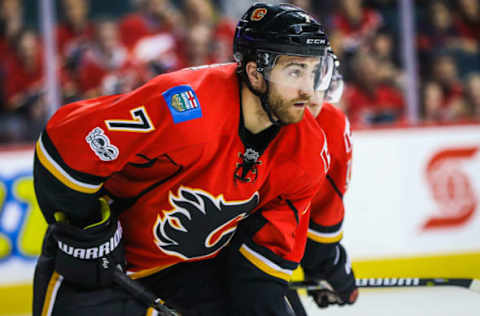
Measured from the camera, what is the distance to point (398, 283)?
7.50 ft

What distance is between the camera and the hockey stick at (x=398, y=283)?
2287mm

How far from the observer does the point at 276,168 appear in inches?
70.8

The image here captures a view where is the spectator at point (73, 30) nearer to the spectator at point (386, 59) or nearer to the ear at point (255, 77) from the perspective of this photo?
the spectator at point (386, 59)

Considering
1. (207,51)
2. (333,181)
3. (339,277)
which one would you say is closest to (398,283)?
(339,277)

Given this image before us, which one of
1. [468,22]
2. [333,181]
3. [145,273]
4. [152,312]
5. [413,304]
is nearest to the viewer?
[152,312]

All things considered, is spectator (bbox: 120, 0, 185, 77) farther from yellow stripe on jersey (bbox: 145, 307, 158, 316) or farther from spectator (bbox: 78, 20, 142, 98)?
yellow stripe on jersey (bbox: 145, 307, 158, 316)

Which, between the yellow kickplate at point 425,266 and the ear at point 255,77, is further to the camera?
the yellow kickplate at point 425,266

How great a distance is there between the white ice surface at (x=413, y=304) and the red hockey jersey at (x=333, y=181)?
2.76 feet

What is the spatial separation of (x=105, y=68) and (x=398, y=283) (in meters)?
2.09

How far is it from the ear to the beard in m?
0.04

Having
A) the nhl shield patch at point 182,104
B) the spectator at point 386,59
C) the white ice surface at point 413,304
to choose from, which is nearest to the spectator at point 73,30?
the spectator at point 386,59

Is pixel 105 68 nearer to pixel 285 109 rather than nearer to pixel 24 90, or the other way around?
pixel 24 90

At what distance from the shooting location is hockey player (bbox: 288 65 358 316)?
2129mm

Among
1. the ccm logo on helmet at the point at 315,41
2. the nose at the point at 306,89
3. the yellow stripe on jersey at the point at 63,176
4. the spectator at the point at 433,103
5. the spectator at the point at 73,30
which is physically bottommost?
the spectator at the point at 433,103
